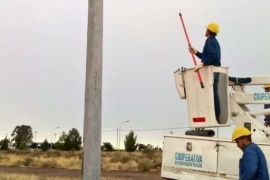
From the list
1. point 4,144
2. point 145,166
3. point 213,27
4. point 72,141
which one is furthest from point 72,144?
point 213,27

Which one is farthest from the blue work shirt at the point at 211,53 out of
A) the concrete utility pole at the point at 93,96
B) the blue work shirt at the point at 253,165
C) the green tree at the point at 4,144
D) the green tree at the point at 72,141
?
the green tree at the point at 4,144

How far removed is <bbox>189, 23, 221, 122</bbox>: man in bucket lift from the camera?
1000 centimetres

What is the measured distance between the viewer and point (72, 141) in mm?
109375

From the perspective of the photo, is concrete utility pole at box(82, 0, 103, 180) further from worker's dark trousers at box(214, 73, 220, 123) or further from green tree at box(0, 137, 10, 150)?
green tree at box(0, 137, 10, 150)

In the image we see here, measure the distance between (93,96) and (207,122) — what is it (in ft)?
10.6

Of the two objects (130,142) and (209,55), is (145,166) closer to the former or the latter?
(209,55)

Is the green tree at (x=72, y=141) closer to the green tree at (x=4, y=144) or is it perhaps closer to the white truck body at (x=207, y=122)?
the green tree at (x=4, y=144)

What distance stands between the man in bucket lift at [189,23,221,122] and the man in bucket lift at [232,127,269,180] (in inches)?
76.5

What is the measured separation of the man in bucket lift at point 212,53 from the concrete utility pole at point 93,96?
9.88 ft

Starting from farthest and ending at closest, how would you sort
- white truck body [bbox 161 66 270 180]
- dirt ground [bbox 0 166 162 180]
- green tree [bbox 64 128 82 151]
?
green tree [bbox 64 128 82 151]
dirt ground [bbox 0 166 162 180]
white truck body [bbox 161 66 270 180]

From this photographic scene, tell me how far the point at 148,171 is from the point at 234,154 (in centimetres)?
3695

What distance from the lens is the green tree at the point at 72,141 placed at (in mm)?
108562

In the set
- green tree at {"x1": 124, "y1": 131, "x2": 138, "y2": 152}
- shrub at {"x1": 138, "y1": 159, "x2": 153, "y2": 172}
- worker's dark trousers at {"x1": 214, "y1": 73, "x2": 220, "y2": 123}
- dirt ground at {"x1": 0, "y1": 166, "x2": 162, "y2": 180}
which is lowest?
dirt ground at {"x1": 0, "y1": 166, "x2": 162, "y2": 180}

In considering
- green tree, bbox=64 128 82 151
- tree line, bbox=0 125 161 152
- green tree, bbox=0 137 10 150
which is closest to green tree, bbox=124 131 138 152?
tree line, bbox=0 125 161 152
